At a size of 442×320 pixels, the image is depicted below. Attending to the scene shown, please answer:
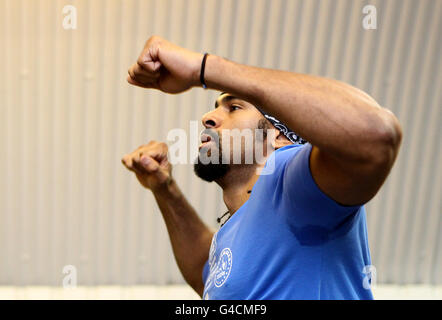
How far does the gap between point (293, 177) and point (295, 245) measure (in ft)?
0.58

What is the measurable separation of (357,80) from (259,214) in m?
1.76

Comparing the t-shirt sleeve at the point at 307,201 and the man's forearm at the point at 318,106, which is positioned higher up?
the man's forearm at the point at 318,106

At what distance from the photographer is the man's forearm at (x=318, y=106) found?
0.91 m

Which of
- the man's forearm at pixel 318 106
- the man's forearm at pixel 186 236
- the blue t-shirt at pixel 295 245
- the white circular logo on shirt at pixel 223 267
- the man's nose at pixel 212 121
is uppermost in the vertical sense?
the man's forearm at pixel 318 106

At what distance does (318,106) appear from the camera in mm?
925

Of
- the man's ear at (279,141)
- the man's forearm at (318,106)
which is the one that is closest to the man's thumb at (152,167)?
the man's ear at (279,141)

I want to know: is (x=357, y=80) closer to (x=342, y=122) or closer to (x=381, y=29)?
(x=381, y=29)

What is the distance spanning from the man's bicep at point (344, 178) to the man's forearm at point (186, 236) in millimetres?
929

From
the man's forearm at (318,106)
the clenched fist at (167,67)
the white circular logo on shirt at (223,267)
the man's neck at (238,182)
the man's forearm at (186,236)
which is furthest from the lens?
the man's forearm at (186,236)

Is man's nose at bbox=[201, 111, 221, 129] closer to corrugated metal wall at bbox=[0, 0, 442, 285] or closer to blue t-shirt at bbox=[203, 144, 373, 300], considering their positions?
blue t-shirt at bbox=[203, 144, 373, 300]

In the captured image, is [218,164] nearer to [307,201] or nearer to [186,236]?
[186,236]

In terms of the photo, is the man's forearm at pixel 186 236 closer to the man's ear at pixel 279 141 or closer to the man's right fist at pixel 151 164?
the man's right fist at pixel 151 164
